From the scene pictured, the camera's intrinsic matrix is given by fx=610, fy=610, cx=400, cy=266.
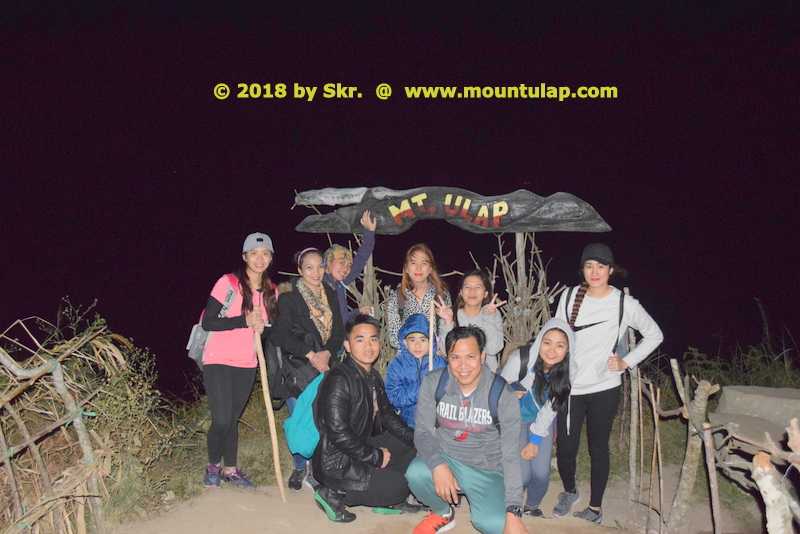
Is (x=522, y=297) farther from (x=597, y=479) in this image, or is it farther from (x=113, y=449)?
(x=113, y=449)

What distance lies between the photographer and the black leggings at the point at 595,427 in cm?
361

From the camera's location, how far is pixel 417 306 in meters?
4.17

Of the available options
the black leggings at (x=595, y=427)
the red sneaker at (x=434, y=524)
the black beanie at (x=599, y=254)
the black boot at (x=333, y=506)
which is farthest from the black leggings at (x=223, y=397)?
the black beanie at (x=599, y=254)

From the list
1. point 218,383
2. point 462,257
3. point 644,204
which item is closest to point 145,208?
point 462,257

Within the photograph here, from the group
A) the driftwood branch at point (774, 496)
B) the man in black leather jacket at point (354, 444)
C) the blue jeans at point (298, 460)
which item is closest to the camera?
the driftwood branch at point (774, 496)

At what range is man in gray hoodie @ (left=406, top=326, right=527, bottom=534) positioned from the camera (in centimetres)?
328

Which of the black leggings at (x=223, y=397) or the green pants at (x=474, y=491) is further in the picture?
the black leggings at (x=223, y=397)

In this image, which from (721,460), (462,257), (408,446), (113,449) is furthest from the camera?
(462,257)

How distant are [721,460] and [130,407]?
3.16 m

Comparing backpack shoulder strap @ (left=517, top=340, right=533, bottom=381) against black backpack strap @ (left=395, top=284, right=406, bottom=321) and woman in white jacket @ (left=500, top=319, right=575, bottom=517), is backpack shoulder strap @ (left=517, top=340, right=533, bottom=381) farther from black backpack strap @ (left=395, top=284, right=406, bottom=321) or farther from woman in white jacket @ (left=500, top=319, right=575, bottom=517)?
black backpack strap @ (left=395, top=284, right=406, bottom=321)

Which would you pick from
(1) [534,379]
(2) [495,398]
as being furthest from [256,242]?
(1) [534,379]

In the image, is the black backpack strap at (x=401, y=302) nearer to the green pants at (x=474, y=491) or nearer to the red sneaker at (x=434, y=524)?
the green pants at (x=474, y=491)

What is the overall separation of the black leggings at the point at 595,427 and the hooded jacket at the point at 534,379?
14 centimetres

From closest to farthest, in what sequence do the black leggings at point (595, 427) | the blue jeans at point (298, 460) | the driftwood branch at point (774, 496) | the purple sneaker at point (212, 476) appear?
the driftwood branch at point (774, 496) < the black leggings at point (595, 427) < the purple sneaker at point (212, 476) < the blue jeans at point (298, 460)
